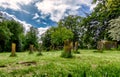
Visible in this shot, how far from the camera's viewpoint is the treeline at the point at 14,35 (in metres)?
69.1

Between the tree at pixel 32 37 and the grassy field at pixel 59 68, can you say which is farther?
the tree at pixel 32 37

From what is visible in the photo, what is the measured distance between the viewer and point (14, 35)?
8362 centimetres

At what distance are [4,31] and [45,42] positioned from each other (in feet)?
145

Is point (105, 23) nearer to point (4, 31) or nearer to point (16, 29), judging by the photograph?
point (4, 31)

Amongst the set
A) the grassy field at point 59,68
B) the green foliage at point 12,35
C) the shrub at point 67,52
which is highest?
the green foliage at point 12,35

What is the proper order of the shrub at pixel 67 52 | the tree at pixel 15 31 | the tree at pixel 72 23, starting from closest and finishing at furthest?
the shrub at pixel 67 52, the tree at pixel 15 31, the tree at pixel 72 23

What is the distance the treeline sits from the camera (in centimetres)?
6907

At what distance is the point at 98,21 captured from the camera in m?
62.6

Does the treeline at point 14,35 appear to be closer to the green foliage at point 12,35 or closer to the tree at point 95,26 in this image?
the green foliage at point 12,35

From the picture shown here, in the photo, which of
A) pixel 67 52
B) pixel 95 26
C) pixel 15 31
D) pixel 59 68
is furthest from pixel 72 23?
pixel 59 68

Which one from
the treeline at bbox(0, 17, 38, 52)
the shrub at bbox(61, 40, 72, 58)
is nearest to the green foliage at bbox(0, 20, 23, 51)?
the treeline at bbox(0, 17, 38, 52)

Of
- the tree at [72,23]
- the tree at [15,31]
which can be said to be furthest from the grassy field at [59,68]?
the tree at [72,23]

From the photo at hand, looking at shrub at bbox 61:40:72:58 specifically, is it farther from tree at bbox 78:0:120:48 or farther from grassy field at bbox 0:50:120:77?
tree at bbox 78:0:120:48

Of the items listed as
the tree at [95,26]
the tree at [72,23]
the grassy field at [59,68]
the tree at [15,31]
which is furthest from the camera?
the tree at [72,23]
